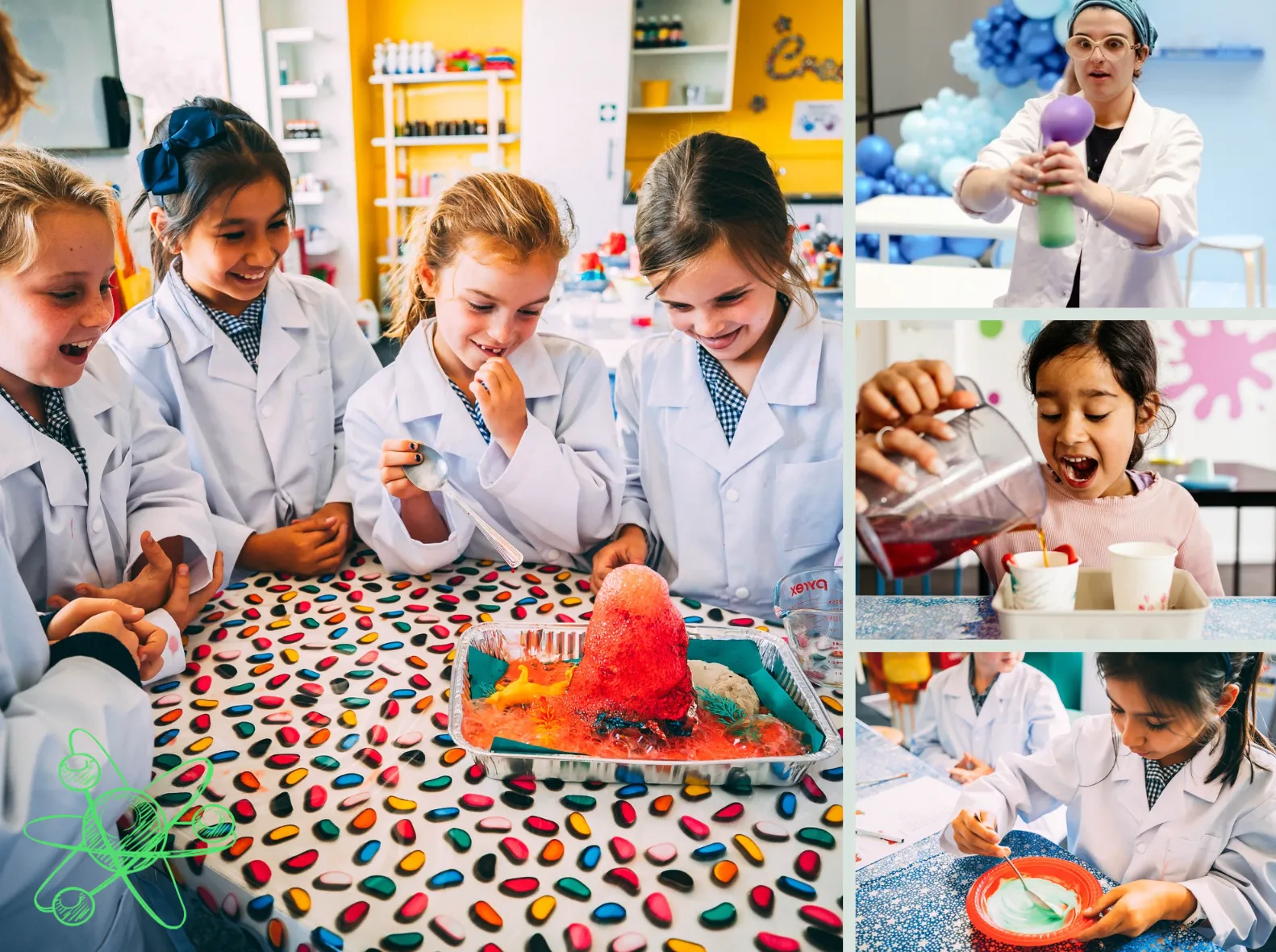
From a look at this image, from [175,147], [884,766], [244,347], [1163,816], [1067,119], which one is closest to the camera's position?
[1067,119]

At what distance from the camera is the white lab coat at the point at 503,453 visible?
1371mm

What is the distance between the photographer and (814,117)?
4.22 feet

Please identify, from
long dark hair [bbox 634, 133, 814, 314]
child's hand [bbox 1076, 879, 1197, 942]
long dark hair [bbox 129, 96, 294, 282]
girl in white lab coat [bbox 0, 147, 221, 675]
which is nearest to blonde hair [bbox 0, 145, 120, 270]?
girl in white lab coat [bbox 0, 147, 221, 675]

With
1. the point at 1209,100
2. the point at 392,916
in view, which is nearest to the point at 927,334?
the point at 1209,100

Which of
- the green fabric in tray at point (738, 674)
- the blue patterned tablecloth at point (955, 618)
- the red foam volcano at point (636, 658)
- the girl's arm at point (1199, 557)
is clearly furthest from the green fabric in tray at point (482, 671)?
the girl's arm at point (1199, 557)

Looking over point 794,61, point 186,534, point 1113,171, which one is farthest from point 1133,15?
point 186,534

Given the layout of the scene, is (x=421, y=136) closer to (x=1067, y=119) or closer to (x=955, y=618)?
(x=1067, y=119)

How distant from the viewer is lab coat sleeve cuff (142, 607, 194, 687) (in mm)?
1252

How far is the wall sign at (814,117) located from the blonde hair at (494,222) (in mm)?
329

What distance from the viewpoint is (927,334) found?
95cm

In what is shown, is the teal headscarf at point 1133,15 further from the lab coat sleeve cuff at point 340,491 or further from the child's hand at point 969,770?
the lab coat sleeve cuff at point 340,491

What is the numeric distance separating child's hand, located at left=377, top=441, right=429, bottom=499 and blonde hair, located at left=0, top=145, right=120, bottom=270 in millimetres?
471

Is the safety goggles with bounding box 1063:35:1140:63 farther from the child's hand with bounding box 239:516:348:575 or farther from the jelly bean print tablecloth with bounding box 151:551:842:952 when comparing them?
the child's hand with bounding box 239:516:348:575

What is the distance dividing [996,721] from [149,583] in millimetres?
1065
